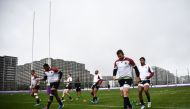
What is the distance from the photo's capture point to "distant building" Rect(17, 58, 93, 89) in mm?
61844

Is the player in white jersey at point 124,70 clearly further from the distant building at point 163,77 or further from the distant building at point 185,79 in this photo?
the distant building at point 185,79

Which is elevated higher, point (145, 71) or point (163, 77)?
point (145, 71)

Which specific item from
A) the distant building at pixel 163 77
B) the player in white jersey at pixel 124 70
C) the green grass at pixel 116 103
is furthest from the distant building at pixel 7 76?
the player in white jersey at pixel 124 70

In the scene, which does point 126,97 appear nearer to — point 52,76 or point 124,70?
point 124,70

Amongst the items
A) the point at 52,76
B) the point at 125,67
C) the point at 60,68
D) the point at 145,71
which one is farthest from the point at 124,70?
the point at 60,68

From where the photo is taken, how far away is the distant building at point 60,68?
203 ft

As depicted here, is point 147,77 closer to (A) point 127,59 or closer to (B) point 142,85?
(B) point 142,85

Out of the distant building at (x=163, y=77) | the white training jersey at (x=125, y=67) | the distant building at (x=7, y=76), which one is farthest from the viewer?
the distant building at (x=7, y=76)

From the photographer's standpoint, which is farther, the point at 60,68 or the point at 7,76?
the point at 60,68

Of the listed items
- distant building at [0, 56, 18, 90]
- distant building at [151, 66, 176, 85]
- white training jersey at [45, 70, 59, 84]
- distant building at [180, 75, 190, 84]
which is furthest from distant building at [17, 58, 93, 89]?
white training jersey at [45, 70, 59, 84]

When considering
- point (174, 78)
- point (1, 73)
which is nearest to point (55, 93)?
point (174, 78)

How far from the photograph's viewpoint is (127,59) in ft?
35.4

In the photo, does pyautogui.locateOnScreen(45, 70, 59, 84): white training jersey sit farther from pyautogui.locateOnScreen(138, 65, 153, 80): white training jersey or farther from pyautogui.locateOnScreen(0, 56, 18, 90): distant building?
pyautogui.locateOnScreen(0, 56, 18, 90): distant building

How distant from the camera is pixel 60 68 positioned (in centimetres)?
6669
